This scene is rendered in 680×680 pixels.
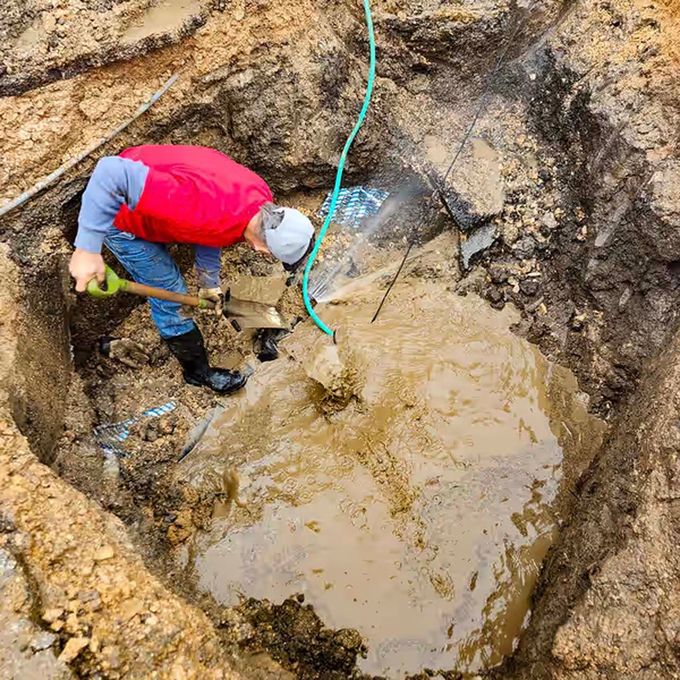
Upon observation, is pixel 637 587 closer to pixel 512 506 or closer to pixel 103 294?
pixel 512 506

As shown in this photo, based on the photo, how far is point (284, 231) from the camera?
2.49 m

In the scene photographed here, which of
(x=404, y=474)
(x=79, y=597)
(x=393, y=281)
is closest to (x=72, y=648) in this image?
(x=79, y=597)

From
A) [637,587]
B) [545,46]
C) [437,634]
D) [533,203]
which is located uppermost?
[545,46]

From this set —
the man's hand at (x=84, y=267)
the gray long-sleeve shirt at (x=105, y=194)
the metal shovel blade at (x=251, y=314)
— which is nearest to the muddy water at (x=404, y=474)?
the metal shovel blade at (x=251, y=314)

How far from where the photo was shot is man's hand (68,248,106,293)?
90.6 inches

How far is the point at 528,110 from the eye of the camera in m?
3.67

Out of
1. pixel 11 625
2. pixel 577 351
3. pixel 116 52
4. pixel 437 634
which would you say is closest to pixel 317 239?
pixel 116 52

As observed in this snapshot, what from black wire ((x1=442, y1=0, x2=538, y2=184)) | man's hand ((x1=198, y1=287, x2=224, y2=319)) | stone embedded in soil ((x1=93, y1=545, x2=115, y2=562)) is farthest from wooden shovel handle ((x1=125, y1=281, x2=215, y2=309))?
black wire ((x1=442, y1=0, x2=538, y2=184))

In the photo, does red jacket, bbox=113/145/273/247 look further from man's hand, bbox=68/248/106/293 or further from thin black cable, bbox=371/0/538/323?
thin black cable, bbox=371/0/538/323

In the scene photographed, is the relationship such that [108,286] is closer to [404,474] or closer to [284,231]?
[284,231]

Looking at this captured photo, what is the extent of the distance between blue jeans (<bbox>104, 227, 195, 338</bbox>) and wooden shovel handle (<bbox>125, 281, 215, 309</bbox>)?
90 mm

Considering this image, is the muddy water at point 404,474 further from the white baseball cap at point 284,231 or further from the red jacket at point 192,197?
the red jacket at point 192,197

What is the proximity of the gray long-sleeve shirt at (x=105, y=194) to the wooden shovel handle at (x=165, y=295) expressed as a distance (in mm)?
225

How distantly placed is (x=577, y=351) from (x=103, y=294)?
2.51 metres
